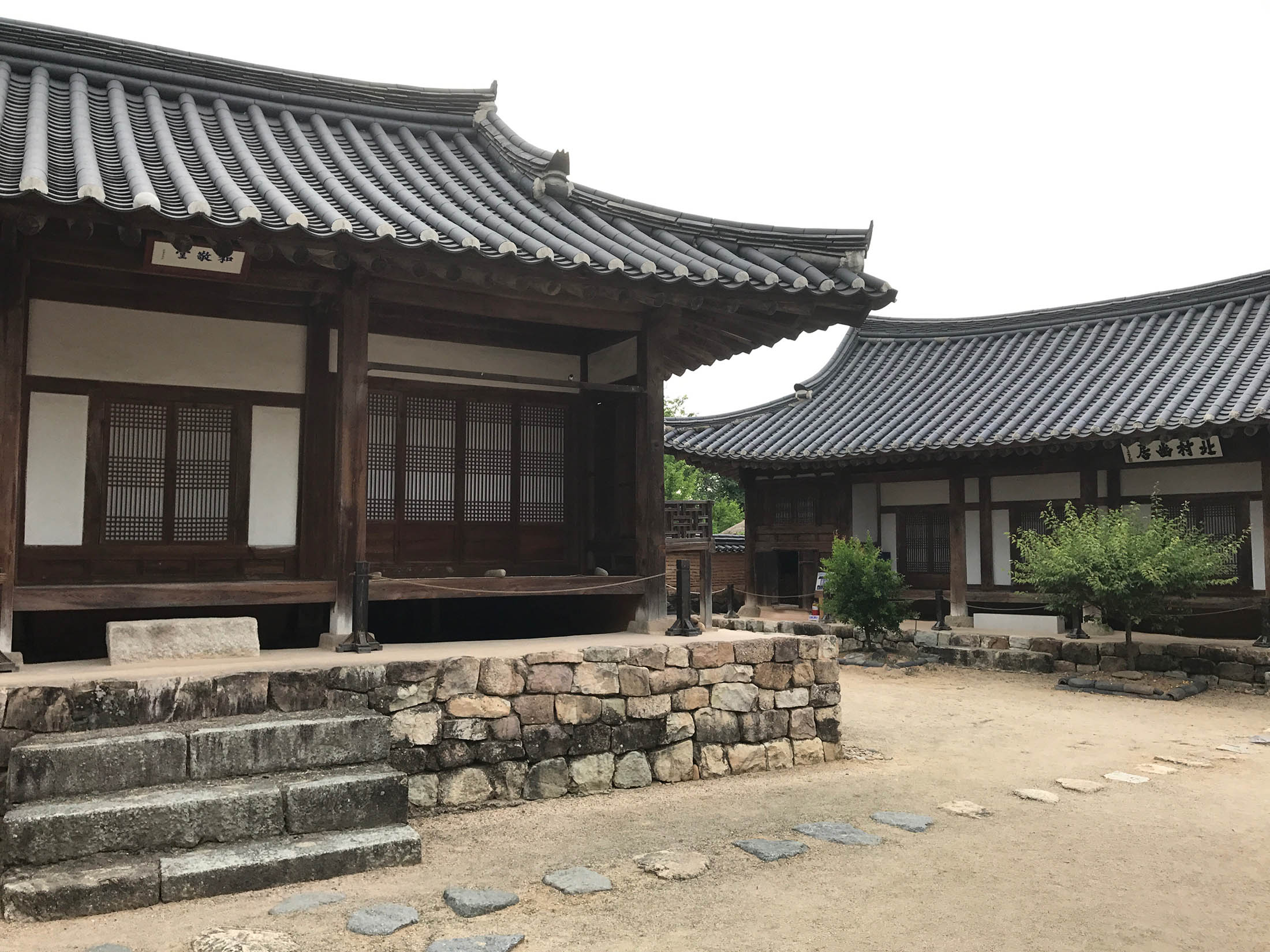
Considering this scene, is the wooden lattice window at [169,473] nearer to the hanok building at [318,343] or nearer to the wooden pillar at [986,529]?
the hanok building at [318,343]

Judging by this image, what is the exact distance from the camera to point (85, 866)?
15.0ft

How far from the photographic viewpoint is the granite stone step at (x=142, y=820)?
14.9 feet

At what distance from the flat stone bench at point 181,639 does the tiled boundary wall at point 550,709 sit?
798mm

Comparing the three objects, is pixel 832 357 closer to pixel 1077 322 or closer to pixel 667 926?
pixel 1077 322

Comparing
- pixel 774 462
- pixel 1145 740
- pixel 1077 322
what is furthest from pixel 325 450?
pixel 1077 322

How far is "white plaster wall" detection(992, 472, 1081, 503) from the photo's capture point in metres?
15.5

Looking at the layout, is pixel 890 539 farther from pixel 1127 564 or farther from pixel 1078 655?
pixel 1127 564

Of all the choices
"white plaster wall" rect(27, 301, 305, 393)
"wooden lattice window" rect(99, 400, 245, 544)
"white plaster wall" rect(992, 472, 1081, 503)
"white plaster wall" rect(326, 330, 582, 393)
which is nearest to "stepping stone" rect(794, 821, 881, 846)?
"white plaster wall" rect(326, 330, 582, 393)

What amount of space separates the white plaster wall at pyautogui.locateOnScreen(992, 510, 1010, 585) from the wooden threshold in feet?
33.3

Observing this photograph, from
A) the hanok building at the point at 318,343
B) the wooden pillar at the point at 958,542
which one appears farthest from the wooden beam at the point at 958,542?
the hanok building at the point at 318,343

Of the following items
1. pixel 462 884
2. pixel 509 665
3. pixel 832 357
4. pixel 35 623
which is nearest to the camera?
pixel 462 884

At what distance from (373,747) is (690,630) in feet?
10.2

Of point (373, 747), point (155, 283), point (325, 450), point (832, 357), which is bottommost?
point (373, 747)

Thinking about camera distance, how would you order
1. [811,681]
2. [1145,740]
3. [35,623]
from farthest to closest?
1. [1145,740]
2. [811,681]
3. [35,623]
